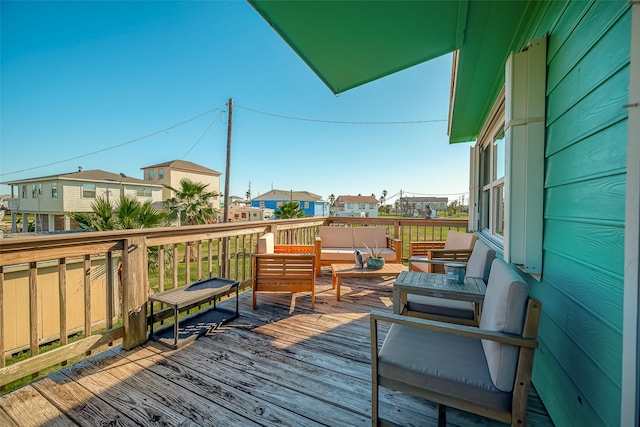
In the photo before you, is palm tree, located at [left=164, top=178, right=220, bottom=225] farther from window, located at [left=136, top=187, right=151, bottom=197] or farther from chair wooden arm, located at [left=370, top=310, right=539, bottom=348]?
chair wooden arm, located at [left=370, top=310, right=539, bottom=348]

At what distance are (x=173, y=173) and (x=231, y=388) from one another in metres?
25.6

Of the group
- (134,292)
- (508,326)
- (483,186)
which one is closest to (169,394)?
(134,292)

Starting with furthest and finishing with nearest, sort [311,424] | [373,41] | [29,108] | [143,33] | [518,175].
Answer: [29,108], [143,33], [373,41], [518,175], [311,424]

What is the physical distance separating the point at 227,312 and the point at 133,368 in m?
1.06

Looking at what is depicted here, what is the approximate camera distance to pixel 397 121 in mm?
9391

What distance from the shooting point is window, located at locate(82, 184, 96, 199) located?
16.8 m

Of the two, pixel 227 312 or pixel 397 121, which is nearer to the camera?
pixel 227 312

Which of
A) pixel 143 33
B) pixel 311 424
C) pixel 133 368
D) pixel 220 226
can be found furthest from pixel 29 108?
pixel 311 424

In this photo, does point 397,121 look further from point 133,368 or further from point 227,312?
Result: point 133,368

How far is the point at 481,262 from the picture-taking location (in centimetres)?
232

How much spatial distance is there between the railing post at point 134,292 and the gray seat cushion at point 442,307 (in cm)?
231

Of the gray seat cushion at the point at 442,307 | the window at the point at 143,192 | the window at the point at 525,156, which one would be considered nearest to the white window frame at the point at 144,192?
the window at the point at 143,192

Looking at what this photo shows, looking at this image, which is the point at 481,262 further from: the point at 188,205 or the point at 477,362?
the point at 188,205

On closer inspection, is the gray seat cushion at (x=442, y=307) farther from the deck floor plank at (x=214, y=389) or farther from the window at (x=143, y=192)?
the window at (x=143, y=192)
